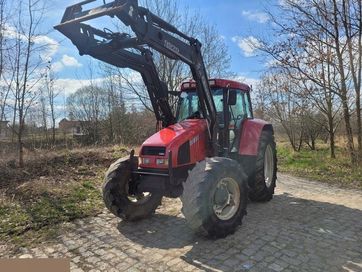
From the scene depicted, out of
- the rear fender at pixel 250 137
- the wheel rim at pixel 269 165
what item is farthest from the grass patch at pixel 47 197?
the wheel rim at pixel 269 165

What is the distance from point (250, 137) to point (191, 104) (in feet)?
4.15

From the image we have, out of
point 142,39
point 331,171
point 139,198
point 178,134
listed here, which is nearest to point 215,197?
point 178,134

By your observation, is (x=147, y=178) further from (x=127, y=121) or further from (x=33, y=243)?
(x=127, y=121)

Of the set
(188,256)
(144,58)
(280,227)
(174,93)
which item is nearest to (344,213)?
(280,227)

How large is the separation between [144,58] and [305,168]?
7.59 m

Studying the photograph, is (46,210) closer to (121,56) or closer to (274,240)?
(121,56)

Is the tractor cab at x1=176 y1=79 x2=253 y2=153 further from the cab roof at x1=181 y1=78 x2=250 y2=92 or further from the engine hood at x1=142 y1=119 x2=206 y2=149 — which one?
the engine hood at x1=142 y1=119 x2=206 y2=149

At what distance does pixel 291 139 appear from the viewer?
20109 millimetres

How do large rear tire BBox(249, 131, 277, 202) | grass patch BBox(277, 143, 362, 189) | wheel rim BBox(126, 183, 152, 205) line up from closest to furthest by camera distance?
1. wheel rim BBox(126, 183, 152, 205)
2. large rear tire BBox(249, 131, 277, 202)
3. grass patch BBox(277, 143, 362, 189)

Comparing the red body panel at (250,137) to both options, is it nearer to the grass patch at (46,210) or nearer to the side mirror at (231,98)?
the side mirror at (231,98)

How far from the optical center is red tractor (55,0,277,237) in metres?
4.48

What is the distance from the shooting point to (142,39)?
455 centimetres

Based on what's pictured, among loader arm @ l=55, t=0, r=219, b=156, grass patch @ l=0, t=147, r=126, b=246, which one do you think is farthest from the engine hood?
grass patch @ l=0, t=147, r=126, b=246

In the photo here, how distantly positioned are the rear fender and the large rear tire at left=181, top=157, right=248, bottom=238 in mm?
1250
